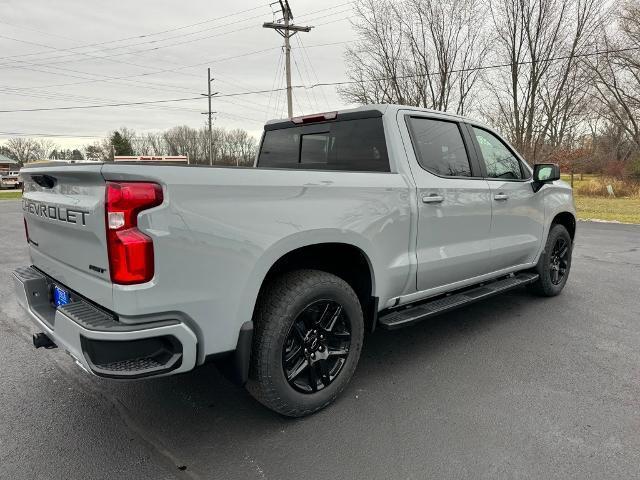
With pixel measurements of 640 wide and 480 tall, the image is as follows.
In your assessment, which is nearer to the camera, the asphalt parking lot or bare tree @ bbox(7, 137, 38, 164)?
the asphalt parking lot

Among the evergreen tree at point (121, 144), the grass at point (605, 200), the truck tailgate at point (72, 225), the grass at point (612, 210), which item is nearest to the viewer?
the truck tailgate at point (72, 225)

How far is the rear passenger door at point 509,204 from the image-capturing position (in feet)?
13.1

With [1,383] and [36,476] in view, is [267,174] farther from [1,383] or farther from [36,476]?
[1,383]

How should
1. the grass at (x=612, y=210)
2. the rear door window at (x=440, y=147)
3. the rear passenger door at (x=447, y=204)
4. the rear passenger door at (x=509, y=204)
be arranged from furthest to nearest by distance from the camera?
the grass at (x=612, y=210), the rear passenger door at (x=509, y=204), the rear door window at (x=440, y=147), the rear passenger door at (x=447, y=204)

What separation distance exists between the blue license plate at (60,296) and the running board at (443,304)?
6.38 ft

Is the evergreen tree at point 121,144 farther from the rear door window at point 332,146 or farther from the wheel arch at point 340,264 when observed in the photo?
the wheel arch at point 340,264

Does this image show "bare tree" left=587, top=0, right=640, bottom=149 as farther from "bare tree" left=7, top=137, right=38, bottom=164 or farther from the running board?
"bare tree" left=7, top=137, right=38, bottom=164

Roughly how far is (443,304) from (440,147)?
125cm

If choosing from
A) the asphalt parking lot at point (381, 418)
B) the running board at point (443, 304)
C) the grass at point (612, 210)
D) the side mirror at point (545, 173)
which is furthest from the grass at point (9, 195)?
the side mirror at point (545, 173)

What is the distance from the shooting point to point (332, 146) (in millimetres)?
3582

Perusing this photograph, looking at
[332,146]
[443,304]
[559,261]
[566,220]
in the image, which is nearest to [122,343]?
[332,146]

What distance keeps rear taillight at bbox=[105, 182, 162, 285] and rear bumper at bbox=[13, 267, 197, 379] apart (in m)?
0.22

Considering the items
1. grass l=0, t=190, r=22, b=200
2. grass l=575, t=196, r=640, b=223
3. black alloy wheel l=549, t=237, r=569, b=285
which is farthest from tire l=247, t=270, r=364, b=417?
grass l=0, t=190, r=22, b=200

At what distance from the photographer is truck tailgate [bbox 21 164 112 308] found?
2.04 metres
